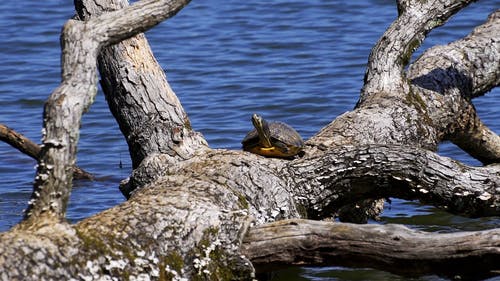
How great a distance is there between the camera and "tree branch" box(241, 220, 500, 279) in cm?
342

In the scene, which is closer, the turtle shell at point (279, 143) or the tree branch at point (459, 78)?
the turtle shell at point (279, 143)

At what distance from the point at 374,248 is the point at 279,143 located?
127 cm

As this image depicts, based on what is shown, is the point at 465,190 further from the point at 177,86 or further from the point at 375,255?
the point at 177,86

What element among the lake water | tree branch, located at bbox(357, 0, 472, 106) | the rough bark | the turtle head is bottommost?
the lake water

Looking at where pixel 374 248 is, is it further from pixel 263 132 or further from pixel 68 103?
pixel 263 132

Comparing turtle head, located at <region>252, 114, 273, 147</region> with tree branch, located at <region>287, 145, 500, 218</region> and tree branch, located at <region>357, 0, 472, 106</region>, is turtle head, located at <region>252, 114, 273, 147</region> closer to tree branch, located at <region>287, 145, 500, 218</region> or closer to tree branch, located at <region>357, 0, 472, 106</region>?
tree branch, located at <region>357, 0, 472, 106</region>

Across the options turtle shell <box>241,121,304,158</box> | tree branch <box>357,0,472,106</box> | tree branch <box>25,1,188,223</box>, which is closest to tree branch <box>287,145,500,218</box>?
turtle shell <box>241,121,304,158</box>

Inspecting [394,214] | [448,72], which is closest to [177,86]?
[394,214]

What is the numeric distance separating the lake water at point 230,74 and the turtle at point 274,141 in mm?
672

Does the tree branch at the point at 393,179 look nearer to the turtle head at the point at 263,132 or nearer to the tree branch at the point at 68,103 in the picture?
the turtle head at the point at 263,132

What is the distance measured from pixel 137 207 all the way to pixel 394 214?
9.09 feet

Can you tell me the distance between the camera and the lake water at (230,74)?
22.2ft

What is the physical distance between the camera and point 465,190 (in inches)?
166

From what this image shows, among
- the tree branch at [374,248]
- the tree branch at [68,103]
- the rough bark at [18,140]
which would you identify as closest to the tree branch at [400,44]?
the tree branch at [374,248]
